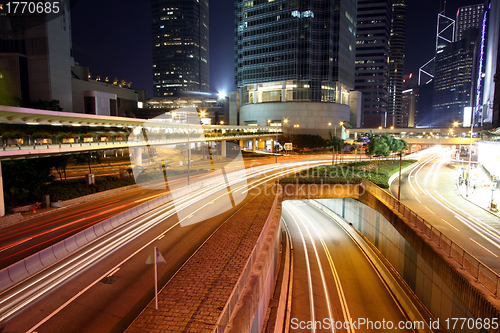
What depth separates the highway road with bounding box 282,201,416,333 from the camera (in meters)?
15.3

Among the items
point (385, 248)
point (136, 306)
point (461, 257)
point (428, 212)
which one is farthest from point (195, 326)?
point (428, 212)

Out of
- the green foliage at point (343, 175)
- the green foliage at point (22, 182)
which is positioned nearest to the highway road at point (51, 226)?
the green foliage at point (22, 182)

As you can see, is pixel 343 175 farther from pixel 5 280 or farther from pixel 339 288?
pixel 5 280

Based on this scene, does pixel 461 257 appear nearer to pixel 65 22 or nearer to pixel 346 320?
pixel 346 320

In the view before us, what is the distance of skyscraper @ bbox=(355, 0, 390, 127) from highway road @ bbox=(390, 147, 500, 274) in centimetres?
10221

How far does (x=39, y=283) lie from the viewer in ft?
35.7

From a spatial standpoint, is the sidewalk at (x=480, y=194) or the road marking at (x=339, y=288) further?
the sidewalk at (x=480, y=194)

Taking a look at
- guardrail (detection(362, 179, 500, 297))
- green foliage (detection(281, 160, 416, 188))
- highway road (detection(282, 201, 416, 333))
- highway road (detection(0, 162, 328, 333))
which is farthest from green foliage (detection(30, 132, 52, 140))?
guardrail (detection(362, 179, 500, 297))

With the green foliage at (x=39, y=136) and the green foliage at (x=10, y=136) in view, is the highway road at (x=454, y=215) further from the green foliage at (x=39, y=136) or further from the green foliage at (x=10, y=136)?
the green foliage at (x=39, y=136)

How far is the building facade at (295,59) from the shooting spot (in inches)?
3593

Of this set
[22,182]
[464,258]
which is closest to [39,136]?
[22,182]

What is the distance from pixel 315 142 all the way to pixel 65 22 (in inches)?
2841

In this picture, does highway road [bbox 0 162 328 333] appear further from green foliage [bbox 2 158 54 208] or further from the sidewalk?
the sidewalk

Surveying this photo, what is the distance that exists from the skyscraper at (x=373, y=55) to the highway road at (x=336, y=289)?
415 feet
